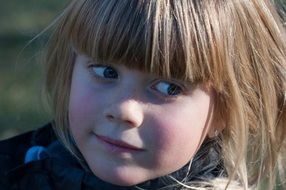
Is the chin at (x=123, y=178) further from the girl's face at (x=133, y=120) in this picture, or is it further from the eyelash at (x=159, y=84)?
the eyelash at (x=159, y=84)

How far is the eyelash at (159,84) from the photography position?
6.29ft

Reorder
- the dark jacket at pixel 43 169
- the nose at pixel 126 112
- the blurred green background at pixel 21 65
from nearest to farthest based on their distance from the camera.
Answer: the nose at pixel 126 112 < the dark jacket at pixel 43 169 < the blurred green background at pixel 21 65

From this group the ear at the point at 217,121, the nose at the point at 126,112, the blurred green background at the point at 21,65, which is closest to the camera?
the nose at the point at 126,112

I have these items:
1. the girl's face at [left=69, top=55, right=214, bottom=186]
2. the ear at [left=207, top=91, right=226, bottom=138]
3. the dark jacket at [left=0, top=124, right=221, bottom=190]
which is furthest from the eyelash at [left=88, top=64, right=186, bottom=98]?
the dark jacket at [left=0, top=124, right=221, bottom=190]

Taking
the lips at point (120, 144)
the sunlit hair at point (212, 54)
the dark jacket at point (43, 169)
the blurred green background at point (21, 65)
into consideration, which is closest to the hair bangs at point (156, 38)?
the sunlit hair at point (212, 54)

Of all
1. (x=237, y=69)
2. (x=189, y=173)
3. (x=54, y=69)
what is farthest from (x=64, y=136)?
(x=237, y=69)

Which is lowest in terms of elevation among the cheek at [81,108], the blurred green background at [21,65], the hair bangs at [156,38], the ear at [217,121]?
the blurred green background at [21,65]

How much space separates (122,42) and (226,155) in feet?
1.39

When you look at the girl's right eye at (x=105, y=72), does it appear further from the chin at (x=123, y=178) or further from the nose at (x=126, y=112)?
the chin at (x=123, y=178)

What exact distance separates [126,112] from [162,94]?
0.29ft

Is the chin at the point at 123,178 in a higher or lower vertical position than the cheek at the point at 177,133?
lower

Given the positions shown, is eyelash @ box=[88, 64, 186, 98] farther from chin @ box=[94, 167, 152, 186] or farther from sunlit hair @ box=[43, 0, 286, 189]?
chin @ box=[94, 167, 152, 186]

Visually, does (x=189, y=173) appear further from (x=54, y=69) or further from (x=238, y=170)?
(x=54, y=69)

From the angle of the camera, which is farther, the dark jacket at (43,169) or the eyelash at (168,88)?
the dark jacket at (43,169)
